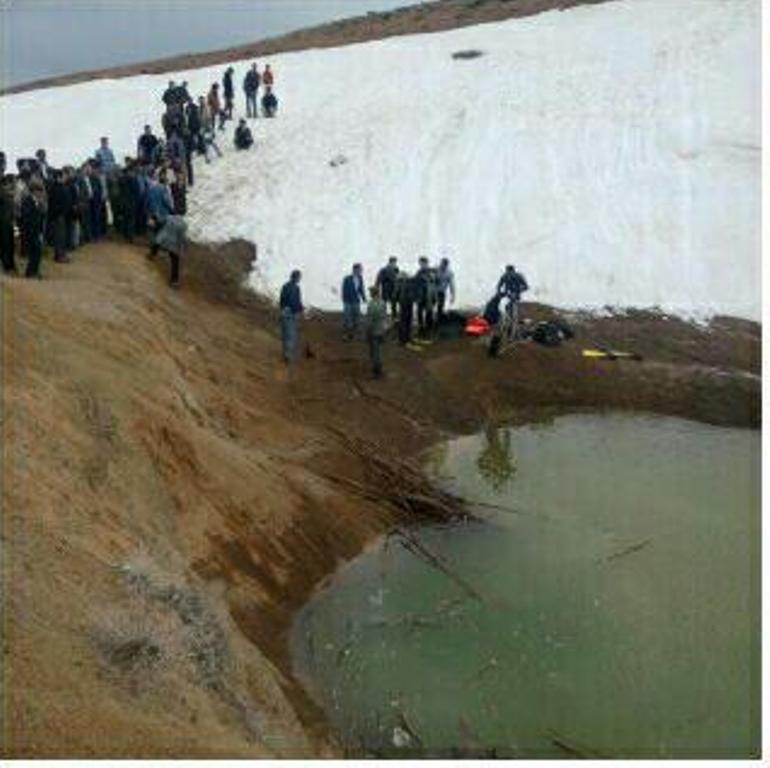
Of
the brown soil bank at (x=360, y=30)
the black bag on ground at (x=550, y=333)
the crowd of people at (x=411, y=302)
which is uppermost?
the brown soil bank at (x=360, y=30)

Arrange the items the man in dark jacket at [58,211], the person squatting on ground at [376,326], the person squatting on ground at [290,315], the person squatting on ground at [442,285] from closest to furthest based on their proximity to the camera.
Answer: the man in dark jacket at [58,211] < the person squatting on ground at [376,326] < the person squatting on ground at [290,315] < the person squatting on ground at [442,285]

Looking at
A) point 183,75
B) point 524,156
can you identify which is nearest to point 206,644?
point 524,156

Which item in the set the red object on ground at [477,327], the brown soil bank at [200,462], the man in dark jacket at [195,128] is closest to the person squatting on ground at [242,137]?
the man in dark jacket at [195,128]

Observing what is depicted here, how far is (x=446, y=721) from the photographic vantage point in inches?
467

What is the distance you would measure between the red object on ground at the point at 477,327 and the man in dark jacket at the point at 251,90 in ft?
40.2

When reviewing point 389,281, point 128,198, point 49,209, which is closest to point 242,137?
point 128,198

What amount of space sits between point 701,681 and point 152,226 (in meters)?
15.4

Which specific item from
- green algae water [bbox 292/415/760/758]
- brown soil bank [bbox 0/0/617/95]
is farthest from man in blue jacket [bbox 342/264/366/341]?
brown soil bank [bbox 0/0/617/95]

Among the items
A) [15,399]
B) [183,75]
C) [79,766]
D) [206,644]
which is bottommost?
[206,644]

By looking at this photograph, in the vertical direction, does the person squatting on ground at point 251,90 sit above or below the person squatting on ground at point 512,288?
above

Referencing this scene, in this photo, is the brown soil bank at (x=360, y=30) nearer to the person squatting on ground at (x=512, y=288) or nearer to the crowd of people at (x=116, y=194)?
the crowd of people at (x=116, y=194)

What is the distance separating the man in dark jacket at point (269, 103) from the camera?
104 ft

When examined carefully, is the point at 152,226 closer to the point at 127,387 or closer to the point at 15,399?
the point at 127,387

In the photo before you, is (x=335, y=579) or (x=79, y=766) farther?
(x=335, y=579)
